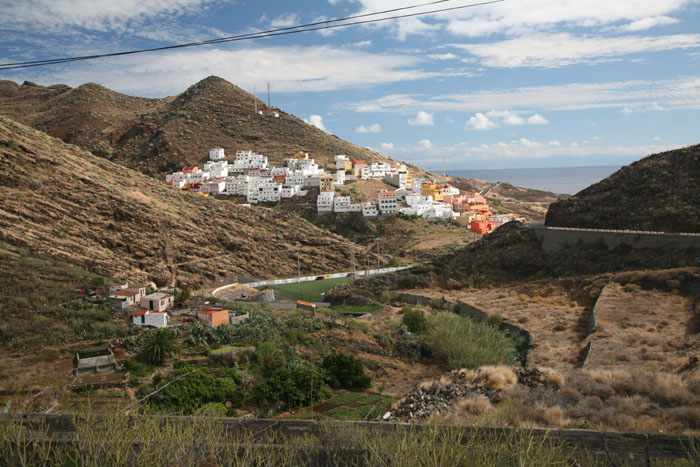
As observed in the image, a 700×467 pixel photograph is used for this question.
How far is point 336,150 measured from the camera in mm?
85125

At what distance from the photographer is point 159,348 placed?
513 inches

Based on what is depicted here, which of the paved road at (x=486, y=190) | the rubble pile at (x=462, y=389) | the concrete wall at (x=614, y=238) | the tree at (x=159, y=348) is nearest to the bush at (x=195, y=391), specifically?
the tree at (x=159, y=348)

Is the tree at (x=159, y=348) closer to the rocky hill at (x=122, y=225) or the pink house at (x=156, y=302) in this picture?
the pink house at (x=156, y=302)

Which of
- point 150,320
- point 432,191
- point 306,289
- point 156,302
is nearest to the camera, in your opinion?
point 150,320

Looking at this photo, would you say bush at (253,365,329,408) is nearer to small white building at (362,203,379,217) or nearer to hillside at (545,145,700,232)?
hillside at (545,145,700,232)

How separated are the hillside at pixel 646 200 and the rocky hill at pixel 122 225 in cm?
2046

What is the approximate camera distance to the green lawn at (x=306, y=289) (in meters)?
30.7

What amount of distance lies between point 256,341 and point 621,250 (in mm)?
16809

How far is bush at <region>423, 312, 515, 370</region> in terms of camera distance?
44.5ft

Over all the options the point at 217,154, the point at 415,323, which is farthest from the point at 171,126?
the point at 415,323

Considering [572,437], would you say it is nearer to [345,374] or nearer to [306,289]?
[345,374]

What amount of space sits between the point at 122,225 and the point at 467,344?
78.0ft

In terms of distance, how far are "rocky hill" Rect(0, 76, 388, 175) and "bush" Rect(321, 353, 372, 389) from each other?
65.1 meters

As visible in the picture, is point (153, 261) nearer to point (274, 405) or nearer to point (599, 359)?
point (274, 405)
